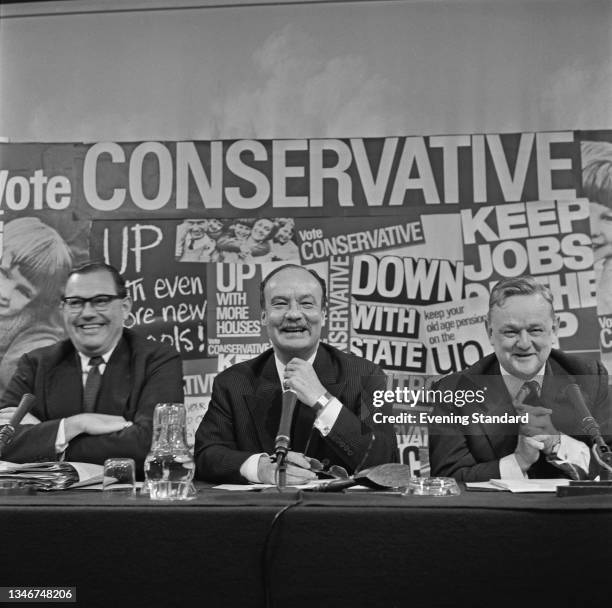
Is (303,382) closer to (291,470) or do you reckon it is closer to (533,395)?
(291,470)

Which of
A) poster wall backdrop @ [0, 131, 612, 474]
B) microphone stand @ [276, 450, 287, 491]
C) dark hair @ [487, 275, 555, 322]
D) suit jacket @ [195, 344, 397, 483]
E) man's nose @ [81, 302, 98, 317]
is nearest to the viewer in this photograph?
microphone stand @ [276, 450, 287, 491]

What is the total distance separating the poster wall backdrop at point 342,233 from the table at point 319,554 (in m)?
1.83

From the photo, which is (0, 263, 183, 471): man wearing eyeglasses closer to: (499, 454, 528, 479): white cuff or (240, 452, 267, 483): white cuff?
(240, 452, 267, 483): white cuff

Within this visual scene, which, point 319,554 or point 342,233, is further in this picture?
point 342,233

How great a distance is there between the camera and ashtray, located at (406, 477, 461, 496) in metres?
1.89

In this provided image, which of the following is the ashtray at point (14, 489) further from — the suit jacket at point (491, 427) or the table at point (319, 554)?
the suit jacket at point (491, 427)

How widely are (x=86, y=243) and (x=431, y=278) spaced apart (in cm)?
146

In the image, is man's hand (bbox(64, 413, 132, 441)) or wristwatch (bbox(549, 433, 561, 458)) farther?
man's hand (bbox(64, 413, 132, 441))

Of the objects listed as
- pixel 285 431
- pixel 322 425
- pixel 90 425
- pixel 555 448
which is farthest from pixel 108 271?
pixel 555 448

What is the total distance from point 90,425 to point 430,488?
52.9 inches

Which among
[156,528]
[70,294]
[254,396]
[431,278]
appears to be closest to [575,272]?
[431,278]

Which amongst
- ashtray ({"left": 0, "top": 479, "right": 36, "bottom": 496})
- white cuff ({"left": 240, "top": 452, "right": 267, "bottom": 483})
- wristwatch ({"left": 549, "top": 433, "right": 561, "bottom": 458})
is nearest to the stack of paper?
ashtray ({"left": 0, "top": 479, "right": 36, "bottom": 496})

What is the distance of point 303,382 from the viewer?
9.03ft

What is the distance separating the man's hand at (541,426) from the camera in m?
2.32
